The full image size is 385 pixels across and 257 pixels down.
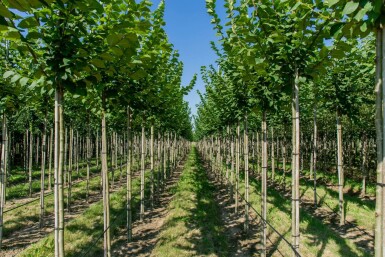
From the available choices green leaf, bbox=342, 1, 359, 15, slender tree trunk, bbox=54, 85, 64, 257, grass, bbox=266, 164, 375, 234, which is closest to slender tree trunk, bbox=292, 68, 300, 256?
green leaf, bbox=342, 1, 359, 15

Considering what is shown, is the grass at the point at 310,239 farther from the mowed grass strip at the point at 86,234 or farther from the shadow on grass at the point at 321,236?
the mowed grass strip at the point at 86,234

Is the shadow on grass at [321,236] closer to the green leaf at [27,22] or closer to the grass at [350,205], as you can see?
the grass at [350,205]

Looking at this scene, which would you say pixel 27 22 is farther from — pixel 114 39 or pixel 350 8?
pixel 350 8

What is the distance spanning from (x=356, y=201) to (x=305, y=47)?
11.3 m

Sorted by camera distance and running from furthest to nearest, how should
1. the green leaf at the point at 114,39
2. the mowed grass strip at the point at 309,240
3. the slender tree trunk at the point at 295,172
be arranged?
1. the mowed grass strip at the point at 309,240
2. the slender tree trunk at the point at 295,172
3. the green leaf at the point at 114,39

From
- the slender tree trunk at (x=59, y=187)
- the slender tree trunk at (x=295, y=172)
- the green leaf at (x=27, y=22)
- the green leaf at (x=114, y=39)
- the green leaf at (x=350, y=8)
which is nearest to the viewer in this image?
the green leaf at (x=350, y=8)

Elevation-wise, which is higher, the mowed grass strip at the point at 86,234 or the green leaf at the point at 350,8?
the green leaf at the point at 350,8

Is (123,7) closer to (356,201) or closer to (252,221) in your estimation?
(252,221)

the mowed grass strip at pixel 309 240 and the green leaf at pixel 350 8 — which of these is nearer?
the green leaf at pixel 350 8

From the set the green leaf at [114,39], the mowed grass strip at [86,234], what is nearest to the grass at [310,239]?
the mowed grass strip at [86,234]

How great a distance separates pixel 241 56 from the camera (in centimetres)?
513

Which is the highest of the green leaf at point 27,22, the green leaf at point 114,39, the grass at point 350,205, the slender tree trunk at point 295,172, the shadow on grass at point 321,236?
the green leaf at point 114,39

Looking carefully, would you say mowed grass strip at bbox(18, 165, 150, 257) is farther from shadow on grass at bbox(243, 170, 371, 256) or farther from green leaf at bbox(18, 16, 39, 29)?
shadow on grass at bbox(243, 170, 371, 256)

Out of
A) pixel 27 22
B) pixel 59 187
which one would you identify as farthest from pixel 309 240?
pixel 27 22
